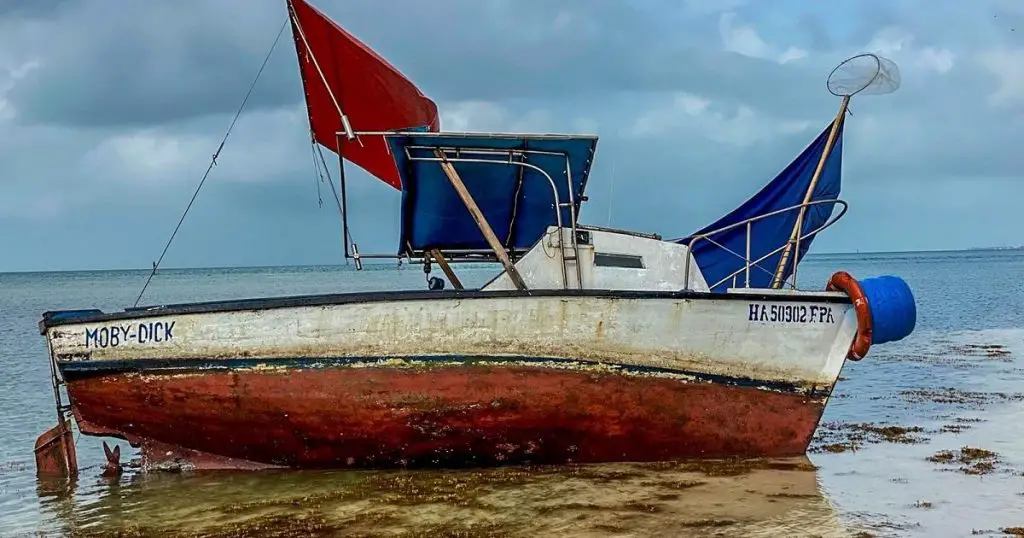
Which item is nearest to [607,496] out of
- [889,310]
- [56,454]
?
[889,310]

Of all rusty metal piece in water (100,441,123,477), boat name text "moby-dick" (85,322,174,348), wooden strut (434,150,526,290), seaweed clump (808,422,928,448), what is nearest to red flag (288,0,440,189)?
wooden strut (434,150,526,290)

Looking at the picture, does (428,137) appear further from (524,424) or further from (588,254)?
(524,424)

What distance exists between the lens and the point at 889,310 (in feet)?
27.2

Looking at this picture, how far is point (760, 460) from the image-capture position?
28.4ft

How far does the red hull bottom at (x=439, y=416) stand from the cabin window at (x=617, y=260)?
1354 millimetres

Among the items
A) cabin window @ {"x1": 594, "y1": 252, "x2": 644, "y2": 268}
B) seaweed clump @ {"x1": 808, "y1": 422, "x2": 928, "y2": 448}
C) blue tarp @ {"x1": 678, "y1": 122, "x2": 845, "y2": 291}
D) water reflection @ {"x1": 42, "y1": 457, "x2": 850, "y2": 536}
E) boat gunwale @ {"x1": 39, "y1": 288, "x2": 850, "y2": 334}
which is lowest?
seaweed clump @ {"x1": 808, "y1": 422, "x2": 928, "y2": 448}

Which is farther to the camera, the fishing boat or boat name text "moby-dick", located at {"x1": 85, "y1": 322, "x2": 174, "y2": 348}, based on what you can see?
boat name text "moby-dick", located at {"x1": 85, "y1": 322, "x2": 174, "y2": 348}

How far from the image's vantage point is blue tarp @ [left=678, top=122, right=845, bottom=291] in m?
10.4

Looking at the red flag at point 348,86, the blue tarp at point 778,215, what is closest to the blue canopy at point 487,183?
the red flag at point 348,86

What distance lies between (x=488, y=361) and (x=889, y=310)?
3.62m

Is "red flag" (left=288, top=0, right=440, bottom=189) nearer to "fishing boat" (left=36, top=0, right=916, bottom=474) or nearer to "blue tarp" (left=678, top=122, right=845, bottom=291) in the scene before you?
"fishing boat" (left=36, top=0, right=916, bottom=474)

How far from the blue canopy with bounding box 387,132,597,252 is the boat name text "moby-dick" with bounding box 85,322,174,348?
259cm

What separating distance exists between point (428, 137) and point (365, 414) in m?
2.57

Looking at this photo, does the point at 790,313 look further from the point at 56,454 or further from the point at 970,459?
the point at 56,454
